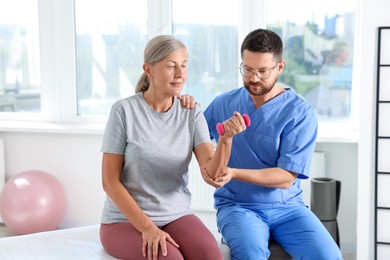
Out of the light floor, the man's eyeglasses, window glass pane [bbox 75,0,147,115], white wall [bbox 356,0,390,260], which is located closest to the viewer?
the man's eyeglasses

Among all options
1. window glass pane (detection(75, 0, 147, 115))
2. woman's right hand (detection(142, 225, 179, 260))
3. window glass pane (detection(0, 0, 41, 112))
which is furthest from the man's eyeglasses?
window glass pane (detection(0, 0, 41, 112))

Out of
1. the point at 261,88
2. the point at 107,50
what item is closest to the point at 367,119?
the point at 261,88

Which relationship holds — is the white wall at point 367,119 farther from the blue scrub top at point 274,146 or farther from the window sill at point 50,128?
the window sill at point 50,128

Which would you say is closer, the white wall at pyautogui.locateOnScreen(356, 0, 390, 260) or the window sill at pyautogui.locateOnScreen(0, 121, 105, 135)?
the white wall at pyautogui.locateOnScreen(356, 0, 390, 260)

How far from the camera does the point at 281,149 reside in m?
2.48

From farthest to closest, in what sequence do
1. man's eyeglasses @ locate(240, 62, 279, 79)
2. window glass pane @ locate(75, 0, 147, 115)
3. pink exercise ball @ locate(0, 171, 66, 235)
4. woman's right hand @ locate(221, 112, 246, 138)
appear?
window glass pane @ locate(75, 0, 147, 115) < pink exercise ball @ locate(0, 171, 66, 235) < man's eyeglasses @ locate(240, 62, 279, 79) < woman's right hand @ locate(221, 112, 246, 138)

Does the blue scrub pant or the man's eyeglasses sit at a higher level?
the man's eyeglasses

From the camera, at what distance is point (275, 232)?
2.44 meters

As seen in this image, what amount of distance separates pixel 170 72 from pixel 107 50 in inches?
76.2

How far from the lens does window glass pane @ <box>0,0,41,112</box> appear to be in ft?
13.8

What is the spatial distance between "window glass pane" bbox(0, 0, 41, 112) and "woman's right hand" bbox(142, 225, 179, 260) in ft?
7.85

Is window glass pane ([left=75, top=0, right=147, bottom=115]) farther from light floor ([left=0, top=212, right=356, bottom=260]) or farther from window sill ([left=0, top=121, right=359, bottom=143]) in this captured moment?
light floor ([left=0, top=212, right=356, bottom=260])

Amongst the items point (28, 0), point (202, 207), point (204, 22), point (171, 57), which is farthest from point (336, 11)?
point (28, 0)

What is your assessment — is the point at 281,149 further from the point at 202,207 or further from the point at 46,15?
the point at 46,15
